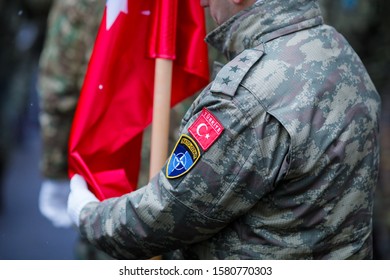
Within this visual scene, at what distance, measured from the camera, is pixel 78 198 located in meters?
2.73

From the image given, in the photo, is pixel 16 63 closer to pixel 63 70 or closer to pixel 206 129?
pixel 63 70

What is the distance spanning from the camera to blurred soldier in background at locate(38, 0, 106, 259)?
14.7 ft

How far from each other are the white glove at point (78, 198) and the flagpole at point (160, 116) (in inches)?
8.4

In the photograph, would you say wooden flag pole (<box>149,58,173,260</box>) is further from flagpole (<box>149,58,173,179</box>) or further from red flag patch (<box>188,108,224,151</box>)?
red flag patch (<box>188,108,224,151</box>)

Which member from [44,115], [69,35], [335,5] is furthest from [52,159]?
[335,5]

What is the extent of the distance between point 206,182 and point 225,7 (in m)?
0.53

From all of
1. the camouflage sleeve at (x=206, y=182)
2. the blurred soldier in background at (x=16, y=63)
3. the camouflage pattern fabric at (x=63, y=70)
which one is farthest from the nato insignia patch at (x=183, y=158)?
the blurred soldier in background at (x=16, y=63)

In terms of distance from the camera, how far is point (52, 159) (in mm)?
4805

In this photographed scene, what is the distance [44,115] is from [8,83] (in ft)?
7.95

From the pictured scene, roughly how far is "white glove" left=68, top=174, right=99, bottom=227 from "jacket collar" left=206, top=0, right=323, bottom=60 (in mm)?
698

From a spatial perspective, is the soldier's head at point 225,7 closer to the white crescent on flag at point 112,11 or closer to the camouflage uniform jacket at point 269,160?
the camouflage uniform jacket at point 269,160

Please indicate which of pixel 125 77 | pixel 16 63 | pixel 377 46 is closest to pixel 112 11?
pixel 125 77

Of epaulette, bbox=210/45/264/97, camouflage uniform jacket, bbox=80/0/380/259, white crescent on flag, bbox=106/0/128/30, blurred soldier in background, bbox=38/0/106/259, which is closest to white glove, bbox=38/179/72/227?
blurred soldier in background, bbox=38/0/106/259

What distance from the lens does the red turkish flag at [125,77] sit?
285cm
